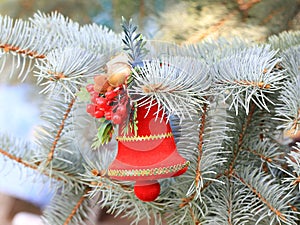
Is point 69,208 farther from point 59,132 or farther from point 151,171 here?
point 151,171

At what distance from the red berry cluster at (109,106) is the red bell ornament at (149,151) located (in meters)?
0.02

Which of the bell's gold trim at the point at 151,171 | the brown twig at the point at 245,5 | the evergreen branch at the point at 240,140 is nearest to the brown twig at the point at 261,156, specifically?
the evergreen branch at the point at 240,140

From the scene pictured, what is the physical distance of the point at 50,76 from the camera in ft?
1.28

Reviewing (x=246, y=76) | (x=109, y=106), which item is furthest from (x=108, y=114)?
(x=246, y=76)

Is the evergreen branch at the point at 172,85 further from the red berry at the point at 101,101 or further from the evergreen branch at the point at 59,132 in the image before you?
the evergreen branch at the point at 59,132

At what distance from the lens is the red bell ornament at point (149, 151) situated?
1.28 ft

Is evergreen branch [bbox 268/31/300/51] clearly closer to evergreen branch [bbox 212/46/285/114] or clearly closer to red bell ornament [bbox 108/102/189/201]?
evergreen branch [bbox 212/46/285/114]

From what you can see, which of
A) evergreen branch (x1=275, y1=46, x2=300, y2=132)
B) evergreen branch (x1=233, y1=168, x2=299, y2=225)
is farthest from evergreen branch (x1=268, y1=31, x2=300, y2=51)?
evergreen branch (x1=233, y1=168, x2=299, y2=225)

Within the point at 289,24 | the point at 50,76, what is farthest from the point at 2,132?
the point at 289,24

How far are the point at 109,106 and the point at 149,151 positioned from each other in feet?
0.17

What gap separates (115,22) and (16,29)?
8.5 inches

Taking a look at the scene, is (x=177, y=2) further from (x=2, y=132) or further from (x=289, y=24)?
(x=2, y=132)

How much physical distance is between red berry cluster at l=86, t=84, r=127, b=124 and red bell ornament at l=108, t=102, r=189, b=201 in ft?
0.05

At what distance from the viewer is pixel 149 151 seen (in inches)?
15.5
